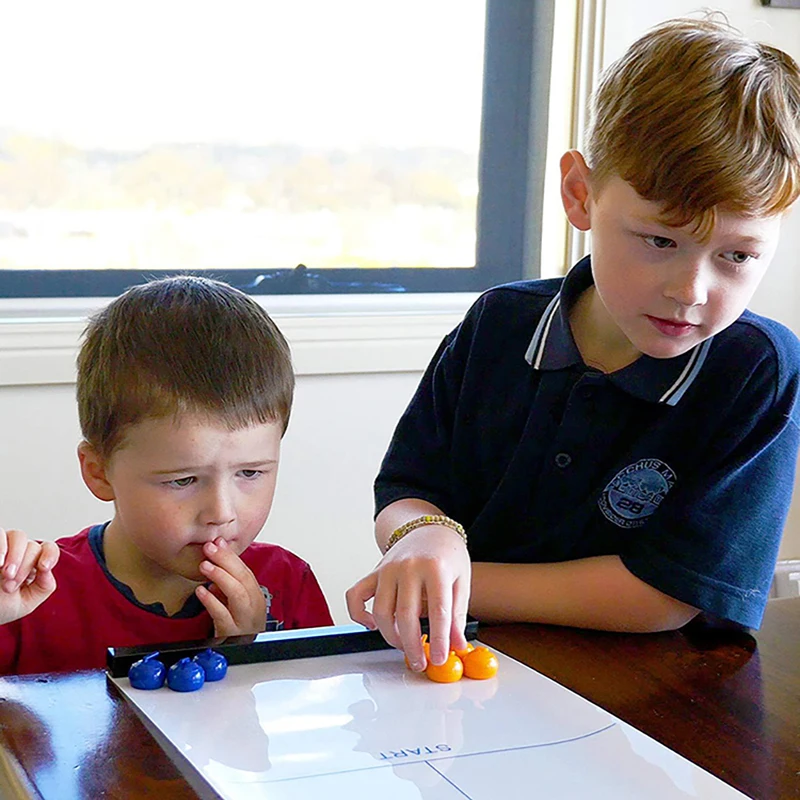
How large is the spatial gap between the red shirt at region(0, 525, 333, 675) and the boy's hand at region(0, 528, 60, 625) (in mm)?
134

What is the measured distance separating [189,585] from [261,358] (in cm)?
23

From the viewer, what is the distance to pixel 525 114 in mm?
2404

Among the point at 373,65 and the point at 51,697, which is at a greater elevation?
the point at 373,65

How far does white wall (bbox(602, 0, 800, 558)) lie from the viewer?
2330mm

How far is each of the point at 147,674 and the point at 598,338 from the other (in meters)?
0.60

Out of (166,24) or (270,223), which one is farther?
(270,223)

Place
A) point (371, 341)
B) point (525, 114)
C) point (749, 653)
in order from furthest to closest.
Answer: point (525, 114) → point (371, 341) → point (749, 653)

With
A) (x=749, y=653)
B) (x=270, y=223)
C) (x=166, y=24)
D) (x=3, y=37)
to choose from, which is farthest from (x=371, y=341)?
(x=749, y=653)

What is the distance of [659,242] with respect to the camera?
99cm

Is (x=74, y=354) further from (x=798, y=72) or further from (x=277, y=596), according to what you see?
(x=798, y=72)

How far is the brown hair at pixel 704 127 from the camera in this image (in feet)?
3.15

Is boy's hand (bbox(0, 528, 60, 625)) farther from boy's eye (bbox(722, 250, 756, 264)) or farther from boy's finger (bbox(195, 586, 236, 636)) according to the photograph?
boy's eye (bbox(722, 250, 756, 264))

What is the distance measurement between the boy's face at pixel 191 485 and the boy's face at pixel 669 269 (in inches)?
14.0

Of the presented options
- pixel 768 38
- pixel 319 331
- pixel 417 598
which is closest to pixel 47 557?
pixel 417 598
